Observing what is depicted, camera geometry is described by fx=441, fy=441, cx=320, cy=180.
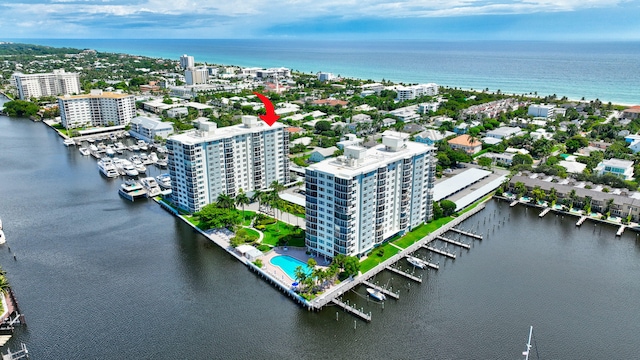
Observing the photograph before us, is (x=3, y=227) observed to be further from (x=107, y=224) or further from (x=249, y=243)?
(x=249, y=243)

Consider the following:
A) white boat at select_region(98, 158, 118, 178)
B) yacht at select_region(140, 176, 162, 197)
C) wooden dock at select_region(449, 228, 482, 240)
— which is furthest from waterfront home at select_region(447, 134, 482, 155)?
white boat at select_region(98, 158, 118, 178)

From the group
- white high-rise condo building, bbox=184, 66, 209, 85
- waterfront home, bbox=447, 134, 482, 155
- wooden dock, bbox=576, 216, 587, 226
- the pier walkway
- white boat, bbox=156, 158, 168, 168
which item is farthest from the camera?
white high-rise condo building, bbox=184, 66, 209, 85

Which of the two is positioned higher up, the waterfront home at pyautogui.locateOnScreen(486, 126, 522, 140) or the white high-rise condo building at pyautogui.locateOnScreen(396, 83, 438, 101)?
the white high-rise condo building at pyautogui.locateOnScreen(396, 83, 438, 101)

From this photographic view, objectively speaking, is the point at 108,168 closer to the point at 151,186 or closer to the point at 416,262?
the point at 151,186

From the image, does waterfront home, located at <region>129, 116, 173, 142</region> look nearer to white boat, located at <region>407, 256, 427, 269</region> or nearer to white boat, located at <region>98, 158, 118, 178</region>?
white boat, located at <region>98, 158, 118, 178</region>

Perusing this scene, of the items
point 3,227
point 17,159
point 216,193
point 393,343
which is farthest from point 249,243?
point 17,159

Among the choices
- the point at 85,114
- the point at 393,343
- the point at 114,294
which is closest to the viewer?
the point at 393,343

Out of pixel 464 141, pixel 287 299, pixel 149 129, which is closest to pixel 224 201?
pixel 287 299

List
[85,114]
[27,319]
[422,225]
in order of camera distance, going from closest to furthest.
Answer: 1. [27,319]
2. [422,225]
3. [85,114]

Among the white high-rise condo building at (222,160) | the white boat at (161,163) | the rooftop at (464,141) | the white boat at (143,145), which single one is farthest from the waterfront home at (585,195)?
the white boat at (143,145)
